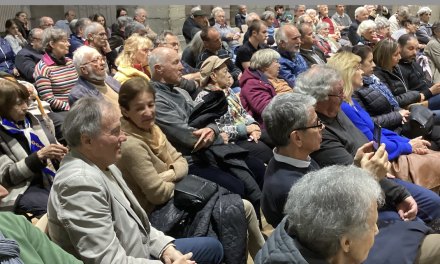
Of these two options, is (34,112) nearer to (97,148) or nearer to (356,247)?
(97,148)

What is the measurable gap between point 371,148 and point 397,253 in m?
0.68

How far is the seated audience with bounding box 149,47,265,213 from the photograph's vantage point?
10.1ft

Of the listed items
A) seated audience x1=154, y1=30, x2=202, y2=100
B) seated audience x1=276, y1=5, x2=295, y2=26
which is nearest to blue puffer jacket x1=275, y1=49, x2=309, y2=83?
seated audience x1=154, y1=30, x2=202, y2=100

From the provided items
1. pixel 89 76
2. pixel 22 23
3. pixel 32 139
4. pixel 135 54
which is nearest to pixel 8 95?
pixel 32 139

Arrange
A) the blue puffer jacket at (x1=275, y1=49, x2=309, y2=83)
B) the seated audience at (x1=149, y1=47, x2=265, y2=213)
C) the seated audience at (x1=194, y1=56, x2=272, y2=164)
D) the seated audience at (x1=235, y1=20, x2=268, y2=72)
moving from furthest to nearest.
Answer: the seated audience at (x1=235, y1=20, x2=268, y2=72) → the blue puffer jacket at (x1=275, y1=49, x2=309, y2=83) → the seated audience at (x1=194, y1=56, x2=272, y2=164) → the seated audience at (x1=149, y1=47, x2=265, y2=213)

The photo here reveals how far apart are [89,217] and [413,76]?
430cm

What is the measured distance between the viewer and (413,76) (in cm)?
502

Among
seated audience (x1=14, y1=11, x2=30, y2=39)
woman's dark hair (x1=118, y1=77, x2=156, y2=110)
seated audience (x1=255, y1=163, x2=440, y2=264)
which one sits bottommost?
seated audience (x1=14, y1=11, x2=30, y2=39)

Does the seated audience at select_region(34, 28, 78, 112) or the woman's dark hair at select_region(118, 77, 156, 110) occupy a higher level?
the woman's dark hair at select_region(118, 77, 156, 110)

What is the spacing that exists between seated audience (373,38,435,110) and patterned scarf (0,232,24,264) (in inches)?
157

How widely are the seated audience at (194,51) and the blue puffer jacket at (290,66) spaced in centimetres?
108

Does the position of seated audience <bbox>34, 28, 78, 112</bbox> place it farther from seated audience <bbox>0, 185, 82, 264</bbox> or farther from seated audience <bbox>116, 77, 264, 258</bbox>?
seated audience <bbox>0, 185, 82, 264</bbox>

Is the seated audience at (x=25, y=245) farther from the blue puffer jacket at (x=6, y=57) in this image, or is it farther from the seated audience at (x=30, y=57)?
the blue puffer jacket at (x=6, y=57)

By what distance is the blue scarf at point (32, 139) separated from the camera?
2.72 metres
